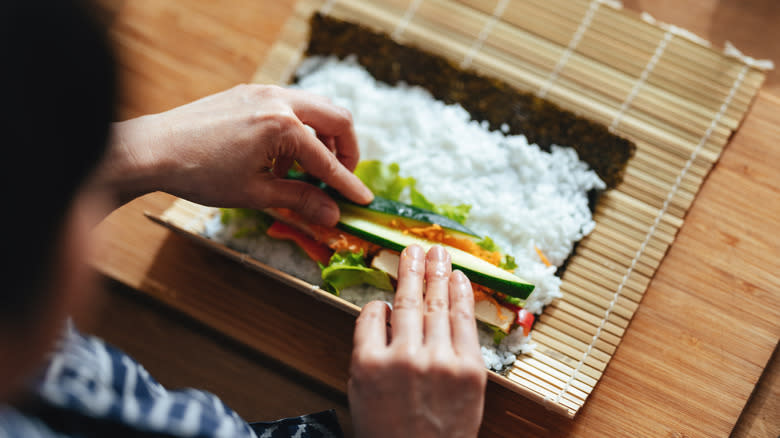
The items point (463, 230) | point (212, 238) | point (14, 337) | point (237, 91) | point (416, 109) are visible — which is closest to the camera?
point (14, 337)

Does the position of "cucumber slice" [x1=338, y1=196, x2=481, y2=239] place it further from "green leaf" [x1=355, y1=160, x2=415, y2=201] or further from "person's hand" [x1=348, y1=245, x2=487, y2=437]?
"person's hand" [x1=348, y1=245, x2=487, y2=437]

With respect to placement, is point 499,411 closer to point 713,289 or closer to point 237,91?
point 713,289

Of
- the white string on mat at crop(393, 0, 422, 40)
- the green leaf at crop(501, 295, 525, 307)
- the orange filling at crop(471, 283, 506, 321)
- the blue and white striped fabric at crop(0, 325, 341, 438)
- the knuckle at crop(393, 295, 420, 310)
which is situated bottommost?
the blue and white striped fabric at crop(0, 325, 341, 438)

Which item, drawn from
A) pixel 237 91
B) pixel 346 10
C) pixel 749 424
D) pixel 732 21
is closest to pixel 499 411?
pixel 749 424

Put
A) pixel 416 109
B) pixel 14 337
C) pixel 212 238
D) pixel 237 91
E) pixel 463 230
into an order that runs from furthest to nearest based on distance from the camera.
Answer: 1. pixel 416 109
2. pixel 212 238
3. pixel 463 230
4. pixel 237 91
5. pixel 14 337

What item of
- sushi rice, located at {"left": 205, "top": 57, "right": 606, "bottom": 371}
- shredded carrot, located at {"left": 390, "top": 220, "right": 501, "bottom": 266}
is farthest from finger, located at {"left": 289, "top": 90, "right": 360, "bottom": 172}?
shredded carrot, located at {"left": 390, "top": 220, "right": 501, "bottom": 266}

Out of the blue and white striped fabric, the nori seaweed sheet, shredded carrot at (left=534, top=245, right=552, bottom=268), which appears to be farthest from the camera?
the nori seaweed sheet

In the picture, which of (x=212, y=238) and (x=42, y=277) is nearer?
(x=42, y=277)

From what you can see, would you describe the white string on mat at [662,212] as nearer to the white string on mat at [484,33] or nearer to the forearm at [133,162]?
the white string on mat at [484,33]
